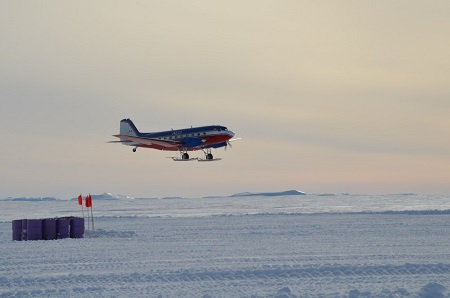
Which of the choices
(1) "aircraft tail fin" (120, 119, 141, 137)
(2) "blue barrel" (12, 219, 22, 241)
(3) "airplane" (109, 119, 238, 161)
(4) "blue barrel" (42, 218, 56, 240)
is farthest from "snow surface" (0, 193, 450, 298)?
(1) "aircraft tail fin" (120, 119, 141, 137)

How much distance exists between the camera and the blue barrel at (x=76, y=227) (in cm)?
3256

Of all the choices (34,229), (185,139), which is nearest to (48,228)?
(34,229)

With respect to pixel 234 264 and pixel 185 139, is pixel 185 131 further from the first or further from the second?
pixel 234 264

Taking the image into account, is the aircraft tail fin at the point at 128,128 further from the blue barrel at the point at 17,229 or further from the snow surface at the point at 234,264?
the blue barrel at the point at 17,229

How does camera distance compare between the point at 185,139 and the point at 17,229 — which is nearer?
the point at 17,229

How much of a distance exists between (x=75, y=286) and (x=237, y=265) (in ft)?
17.3

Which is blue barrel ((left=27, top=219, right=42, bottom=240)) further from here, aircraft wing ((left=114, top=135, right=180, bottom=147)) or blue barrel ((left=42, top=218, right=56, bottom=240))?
aircraft wing ((left=114, top=135, right=180, bottom=147))

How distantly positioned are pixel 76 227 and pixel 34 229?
194 centimetres

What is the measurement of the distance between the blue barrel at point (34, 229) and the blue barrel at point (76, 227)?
1.51 meters

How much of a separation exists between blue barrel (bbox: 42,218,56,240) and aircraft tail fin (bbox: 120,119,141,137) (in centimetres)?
3305

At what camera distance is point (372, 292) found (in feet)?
51.0

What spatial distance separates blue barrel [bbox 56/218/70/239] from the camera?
106ft

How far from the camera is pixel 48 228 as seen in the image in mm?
32000

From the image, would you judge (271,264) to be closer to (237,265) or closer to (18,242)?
(237,265)
